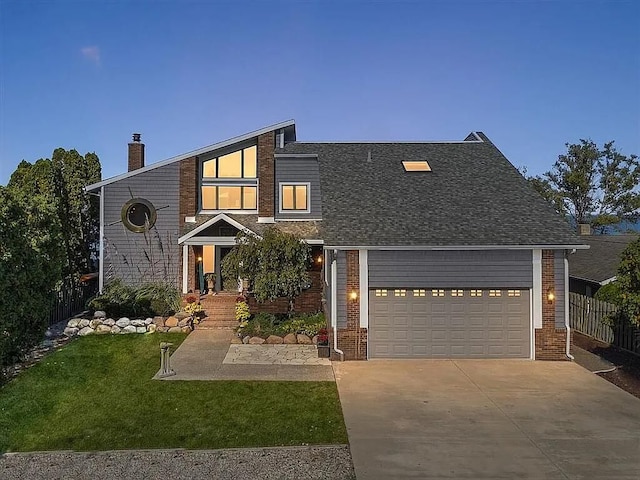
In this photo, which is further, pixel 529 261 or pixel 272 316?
pixel 272 316

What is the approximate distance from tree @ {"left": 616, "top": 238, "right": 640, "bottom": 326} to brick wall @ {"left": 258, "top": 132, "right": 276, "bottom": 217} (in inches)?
513

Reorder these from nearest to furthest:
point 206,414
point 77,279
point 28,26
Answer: point 206,414 → point 28,26 → point 77,279

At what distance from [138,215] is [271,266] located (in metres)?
7.73

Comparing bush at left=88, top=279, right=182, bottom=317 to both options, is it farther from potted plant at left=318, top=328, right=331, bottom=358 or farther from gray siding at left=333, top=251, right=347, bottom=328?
gray siding at left=333, top=251, right=347, bottom=328

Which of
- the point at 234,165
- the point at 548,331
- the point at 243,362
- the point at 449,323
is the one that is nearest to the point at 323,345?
the point at 243,362

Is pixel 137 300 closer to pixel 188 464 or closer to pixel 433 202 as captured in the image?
pixel 188 464

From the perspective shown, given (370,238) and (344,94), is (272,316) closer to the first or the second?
(370,238)

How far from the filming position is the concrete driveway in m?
6.17

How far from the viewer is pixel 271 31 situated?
1409 centimetres

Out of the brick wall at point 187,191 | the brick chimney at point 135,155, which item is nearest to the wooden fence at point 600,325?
the brick wall at point 187,191

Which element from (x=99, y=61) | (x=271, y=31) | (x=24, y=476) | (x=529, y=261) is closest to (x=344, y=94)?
(x=271, y=31)

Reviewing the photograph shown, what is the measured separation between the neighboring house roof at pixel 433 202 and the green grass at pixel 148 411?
459 cm

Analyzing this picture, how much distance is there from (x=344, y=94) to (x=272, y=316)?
1083cm

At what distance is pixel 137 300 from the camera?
16109mm
